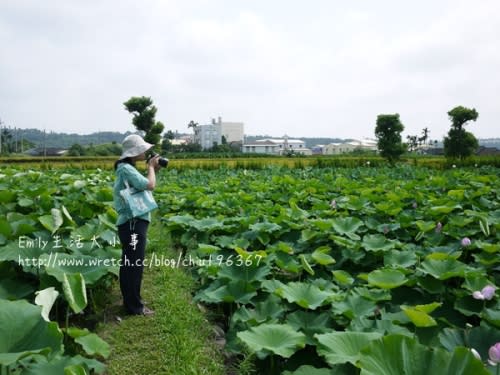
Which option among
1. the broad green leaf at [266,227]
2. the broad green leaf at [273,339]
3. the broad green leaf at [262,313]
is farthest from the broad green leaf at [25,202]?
the broad green leaf at [273,339]

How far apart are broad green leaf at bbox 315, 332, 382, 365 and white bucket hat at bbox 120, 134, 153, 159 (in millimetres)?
1723

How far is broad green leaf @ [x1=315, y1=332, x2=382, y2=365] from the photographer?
1951mm

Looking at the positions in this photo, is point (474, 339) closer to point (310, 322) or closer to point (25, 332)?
point (310, 322)

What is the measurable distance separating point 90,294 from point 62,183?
487 cm

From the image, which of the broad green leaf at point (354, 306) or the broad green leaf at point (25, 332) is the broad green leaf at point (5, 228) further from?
the broad green leaf at point (354, 306)

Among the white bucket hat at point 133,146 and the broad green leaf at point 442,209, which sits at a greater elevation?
the white bucket hat at point 133,146

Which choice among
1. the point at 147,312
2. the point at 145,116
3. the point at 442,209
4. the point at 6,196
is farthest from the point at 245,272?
the point at 145,116

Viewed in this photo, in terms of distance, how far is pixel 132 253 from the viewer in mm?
3025

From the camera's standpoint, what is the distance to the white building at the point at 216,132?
84625 mm

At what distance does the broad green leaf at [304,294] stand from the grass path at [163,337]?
0.55 metres

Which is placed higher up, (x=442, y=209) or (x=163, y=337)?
(x=442, y=209)

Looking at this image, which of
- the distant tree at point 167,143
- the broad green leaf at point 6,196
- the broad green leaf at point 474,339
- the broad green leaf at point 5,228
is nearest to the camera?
the broad green leaf at point 474,339

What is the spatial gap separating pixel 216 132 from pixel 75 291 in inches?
3321

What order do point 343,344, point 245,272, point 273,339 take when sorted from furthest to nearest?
point 245,272
point 273,339
point 343,344
